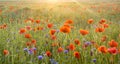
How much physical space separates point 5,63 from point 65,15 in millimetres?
8460

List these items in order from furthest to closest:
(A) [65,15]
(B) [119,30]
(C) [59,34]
→ (A) [65,15]
(B) [119,30]
(C) [59,34]

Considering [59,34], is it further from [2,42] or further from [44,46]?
[2,42]

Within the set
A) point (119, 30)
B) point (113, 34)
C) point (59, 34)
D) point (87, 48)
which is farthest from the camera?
point (119, 30)

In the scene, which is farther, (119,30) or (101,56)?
(119,30)

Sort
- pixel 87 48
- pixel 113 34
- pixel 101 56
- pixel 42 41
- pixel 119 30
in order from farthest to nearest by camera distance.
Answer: pixel 119 30
pixel 113 34
pixel 42 41
pixel 87 48
pixel 101 56

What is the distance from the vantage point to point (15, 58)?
376 centimetres

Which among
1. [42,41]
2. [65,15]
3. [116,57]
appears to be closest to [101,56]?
[116,57]

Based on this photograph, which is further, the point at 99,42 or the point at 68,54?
the point at 99,42

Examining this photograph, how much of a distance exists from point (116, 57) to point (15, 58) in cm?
143

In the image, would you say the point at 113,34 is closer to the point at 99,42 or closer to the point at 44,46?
the point at 99,42

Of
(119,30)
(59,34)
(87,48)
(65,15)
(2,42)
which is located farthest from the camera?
(65,15)

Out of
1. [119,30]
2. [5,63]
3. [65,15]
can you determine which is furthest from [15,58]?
[65,15]

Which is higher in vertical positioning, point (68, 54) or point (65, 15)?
point (68, 54)

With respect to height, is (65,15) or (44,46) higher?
(44,46)
